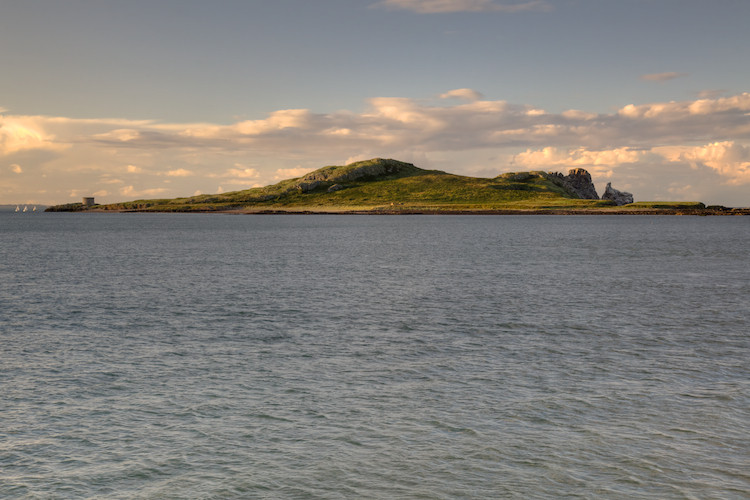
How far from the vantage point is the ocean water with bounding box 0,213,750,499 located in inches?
571

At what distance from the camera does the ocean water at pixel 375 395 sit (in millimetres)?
14516

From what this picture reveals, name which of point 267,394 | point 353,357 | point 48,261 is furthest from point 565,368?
point 48,261

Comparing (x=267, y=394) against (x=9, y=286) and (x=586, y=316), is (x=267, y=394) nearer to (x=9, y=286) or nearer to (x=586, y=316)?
(x=586, y=316)

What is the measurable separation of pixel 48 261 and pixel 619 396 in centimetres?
7487

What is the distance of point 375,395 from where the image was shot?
20750 mm

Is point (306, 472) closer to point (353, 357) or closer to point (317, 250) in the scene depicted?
point (353, 357)

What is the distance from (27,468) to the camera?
49.5 ft

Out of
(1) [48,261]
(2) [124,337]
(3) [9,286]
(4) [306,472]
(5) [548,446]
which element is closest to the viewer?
(4) [306,472]

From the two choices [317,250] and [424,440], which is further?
[317,250]

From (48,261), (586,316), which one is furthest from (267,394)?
(48,261)

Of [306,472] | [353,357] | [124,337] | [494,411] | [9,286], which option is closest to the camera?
[306,472]

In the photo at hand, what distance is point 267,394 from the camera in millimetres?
20938

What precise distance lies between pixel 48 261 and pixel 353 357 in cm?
6477

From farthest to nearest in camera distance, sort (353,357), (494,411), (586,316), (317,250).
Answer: (317,250) → (586,316) → (353,357) → (494,411)
